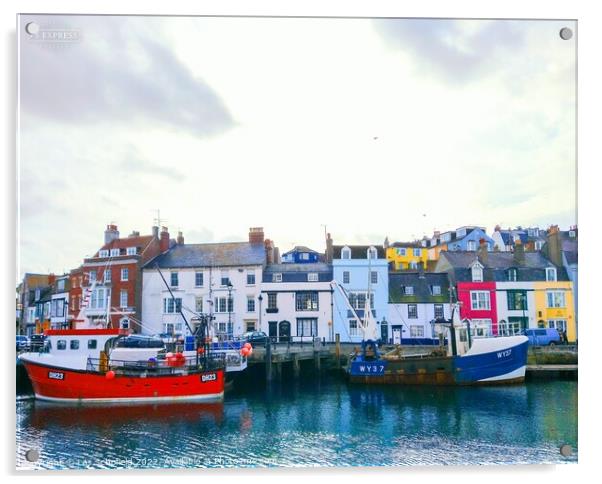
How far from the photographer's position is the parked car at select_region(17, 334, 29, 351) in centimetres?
722

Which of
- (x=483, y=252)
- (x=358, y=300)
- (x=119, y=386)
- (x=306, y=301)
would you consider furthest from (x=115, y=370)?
(x=483, y=252)

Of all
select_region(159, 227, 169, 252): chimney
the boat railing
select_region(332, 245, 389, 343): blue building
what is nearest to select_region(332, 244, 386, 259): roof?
select_region(332, 245, 389, 343): blue building

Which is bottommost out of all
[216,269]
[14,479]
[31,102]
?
[14,479]

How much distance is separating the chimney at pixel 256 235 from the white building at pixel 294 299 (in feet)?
1.94

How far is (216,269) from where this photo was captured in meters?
8.64

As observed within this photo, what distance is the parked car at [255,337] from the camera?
8805 millimetres

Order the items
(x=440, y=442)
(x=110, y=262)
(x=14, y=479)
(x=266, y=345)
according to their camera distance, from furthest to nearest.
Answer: (x=266, y=345), (x=110, y=262), (x=440, y=442), (x=14, y=479)

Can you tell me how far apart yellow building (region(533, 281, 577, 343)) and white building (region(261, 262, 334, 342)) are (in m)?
2.95

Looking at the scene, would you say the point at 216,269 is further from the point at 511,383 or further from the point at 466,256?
the point at 511,383

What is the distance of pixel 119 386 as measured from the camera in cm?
926

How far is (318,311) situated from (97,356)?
341cm

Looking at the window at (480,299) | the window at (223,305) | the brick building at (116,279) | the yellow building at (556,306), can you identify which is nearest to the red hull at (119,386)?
the brick building at (116,279)

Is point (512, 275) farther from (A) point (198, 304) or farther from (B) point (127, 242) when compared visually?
(B) point (127, 242)

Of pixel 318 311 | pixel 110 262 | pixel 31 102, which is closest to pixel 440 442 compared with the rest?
Result: pixel 318 311
